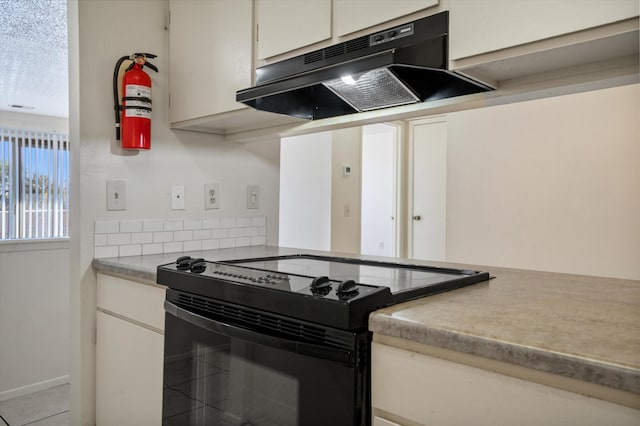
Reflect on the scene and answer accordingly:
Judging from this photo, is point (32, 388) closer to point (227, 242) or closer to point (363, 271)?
point (227, 242)

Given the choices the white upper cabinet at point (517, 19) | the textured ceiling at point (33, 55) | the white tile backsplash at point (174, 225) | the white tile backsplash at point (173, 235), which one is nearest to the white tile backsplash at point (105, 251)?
the white tile backsplash at point (173, 235)

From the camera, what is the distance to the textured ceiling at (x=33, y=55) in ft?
7.72

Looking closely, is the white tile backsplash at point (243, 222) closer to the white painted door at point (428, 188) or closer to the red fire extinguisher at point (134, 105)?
the red fire extinguisher at point (134, 105)

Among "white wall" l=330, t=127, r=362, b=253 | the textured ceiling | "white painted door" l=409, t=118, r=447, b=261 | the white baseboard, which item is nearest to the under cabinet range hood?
the textured ceiling

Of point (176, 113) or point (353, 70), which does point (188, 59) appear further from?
point (353, 70)

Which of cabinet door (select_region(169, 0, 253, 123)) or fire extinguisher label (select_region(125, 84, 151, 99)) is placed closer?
cabinet door (select_region(169, 0, 253, 123))

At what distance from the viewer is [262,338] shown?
3.59 ft

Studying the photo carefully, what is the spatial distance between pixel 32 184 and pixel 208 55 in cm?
401

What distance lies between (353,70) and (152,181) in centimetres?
113

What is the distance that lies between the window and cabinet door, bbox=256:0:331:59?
4169mm

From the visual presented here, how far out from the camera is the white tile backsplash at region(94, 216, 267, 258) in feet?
6.19

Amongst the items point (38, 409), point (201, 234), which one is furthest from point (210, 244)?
point (38, 409)

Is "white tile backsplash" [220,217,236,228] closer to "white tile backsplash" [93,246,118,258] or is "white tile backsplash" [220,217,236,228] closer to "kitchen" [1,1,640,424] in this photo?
"kitchen" [1,1,640,424]

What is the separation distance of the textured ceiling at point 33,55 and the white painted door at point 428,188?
3686 mm
